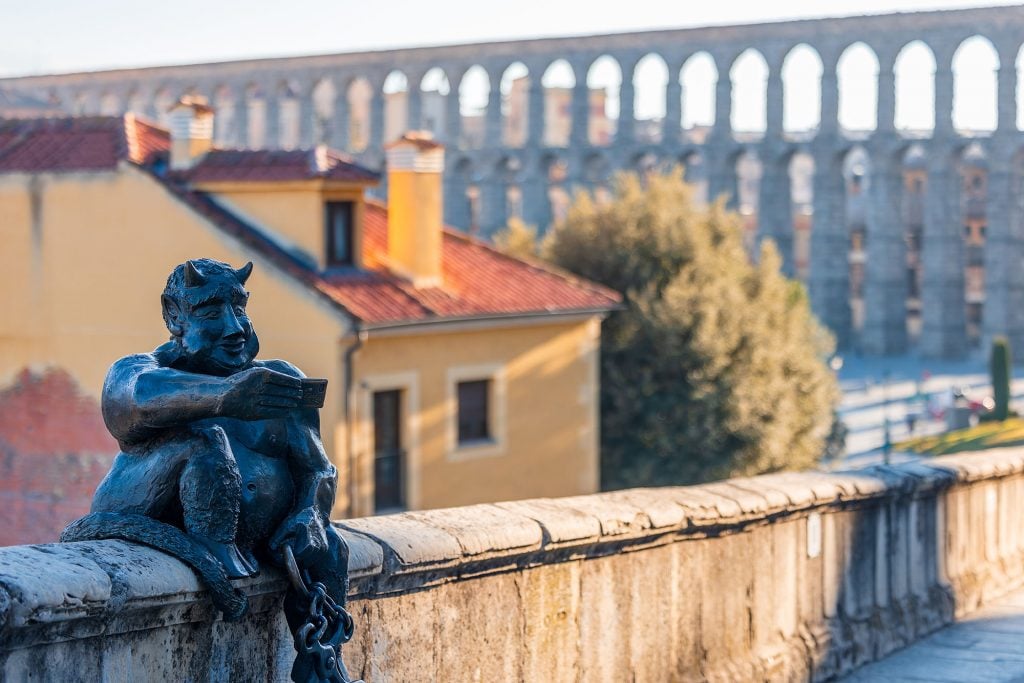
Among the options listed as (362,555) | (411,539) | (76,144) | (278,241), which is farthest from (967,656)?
(76,144)

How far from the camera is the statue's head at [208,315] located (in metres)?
3.59

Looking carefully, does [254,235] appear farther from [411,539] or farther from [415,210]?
[411,539]

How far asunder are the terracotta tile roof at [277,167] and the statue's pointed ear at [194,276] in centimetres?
1621

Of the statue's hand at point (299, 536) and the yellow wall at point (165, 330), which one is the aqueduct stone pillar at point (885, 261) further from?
the statue's hand at point (299, 536)

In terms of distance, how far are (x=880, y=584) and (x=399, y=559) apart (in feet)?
10.2

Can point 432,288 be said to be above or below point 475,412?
above

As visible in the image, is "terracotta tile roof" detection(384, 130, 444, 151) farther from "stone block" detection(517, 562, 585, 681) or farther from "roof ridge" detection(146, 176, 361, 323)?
"stone block" detection(517, 562, 585, 681)

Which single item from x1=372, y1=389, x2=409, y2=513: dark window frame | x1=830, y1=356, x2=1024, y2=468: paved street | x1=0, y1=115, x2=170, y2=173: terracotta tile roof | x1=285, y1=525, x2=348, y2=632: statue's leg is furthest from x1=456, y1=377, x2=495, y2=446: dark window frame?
x1=285, y1=525, x2=348, y2=632: statue's leg

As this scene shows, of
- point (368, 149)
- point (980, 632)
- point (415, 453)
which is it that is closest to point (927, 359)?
point (368, 149)

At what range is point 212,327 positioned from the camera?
361 cm

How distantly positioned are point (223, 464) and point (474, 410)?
57.0ft

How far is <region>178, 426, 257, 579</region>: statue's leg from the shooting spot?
11.6ft

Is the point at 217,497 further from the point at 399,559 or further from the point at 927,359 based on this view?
the point at 927,359

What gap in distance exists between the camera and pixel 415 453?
19.7m
